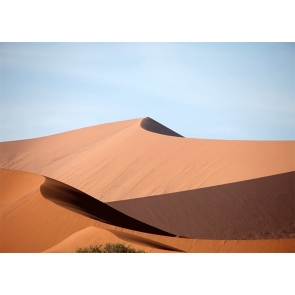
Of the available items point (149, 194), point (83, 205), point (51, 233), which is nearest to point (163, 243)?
point (51, 233)

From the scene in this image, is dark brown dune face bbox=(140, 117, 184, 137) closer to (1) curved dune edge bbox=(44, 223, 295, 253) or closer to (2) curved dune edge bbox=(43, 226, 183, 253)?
(1) curved dune edge bbox=(44, 223, 295, 253)

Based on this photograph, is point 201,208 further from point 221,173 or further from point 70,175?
point 70,175

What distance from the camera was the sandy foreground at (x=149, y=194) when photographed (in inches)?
776

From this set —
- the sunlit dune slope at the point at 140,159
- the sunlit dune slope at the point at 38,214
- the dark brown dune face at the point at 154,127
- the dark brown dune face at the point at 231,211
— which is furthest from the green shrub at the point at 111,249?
the dark brown dune face at the point at 154,127

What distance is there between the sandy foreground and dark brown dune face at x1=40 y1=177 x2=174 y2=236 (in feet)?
0.28

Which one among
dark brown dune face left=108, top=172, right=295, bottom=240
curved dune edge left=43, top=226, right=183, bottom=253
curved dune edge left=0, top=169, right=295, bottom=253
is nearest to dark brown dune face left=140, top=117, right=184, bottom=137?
dark brown dune face left=108, top=172, right=295, bottom=240

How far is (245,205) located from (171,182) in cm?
728

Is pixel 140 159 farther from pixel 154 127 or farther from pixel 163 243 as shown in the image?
pixel 163 243

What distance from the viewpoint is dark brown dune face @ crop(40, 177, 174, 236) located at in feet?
71.9
